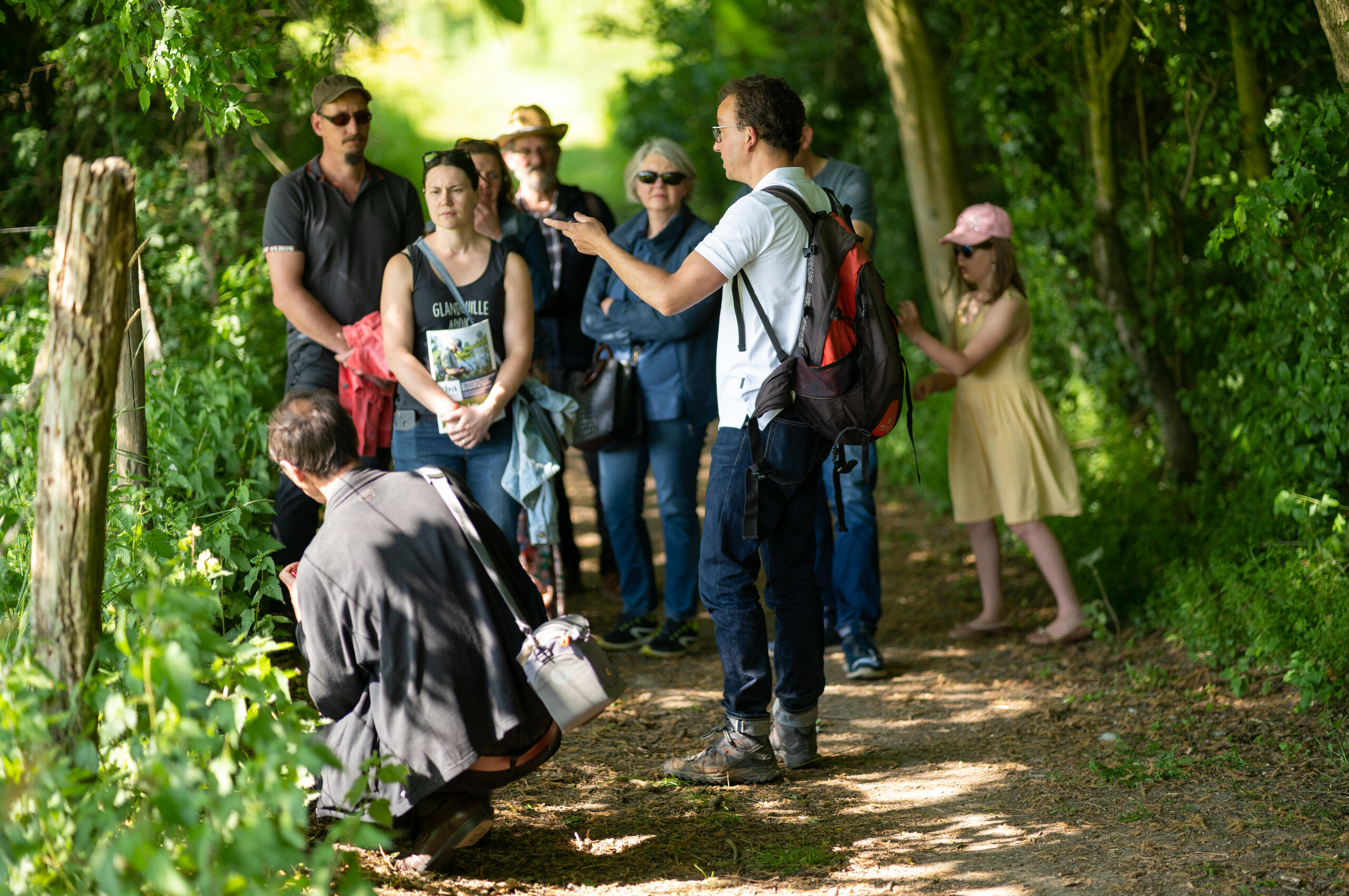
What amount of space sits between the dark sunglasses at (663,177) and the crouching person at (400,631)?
2.24 metres

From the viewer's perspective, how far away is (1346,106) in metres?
3.94

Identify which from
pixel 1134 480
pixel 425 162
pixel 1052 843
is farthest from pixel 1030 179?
pixel 1052 843

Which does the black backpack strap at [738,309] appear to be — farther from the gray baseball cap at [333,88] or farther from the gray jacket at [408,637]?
the gray baseball cap at [333,88]

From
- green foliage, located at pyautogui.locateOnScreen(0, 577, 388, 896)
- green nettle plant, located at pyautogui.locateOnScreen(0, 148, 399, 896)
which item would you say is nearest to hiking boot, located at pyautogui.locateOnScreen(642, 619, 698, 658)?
green nettle plant, located at pyautogui.locateOnScreen(0, 148, 399, 896)

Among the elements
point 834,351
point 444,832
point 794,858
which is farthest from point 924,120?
point 444,832

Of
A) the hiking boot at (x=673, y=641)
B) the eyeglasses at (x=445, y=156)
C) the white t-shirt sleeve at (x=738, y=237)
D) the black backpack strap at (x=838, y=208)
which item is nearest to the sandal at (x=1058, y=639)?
the hiking boot at (x=673, y=641)

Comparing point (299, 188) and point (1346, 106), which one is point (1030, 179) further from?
point (299, 188)

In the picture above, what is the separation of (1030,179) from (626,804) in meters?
4.67

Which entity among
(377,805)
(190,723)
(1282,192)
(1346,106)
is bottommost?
(377,805)

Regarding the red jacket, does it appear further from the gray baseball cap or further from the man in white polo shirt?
the man in white polo shirt

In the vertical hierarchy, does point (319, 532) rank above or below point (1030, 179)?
below

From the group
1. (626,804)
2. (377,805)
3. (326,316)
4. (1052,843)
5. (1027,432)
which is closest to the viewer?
(377,805)

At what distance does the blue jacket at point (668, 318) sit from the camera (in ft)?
16.0

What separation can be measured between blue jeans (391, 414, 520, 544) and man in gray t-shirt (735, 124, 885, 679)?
1.34 meters
